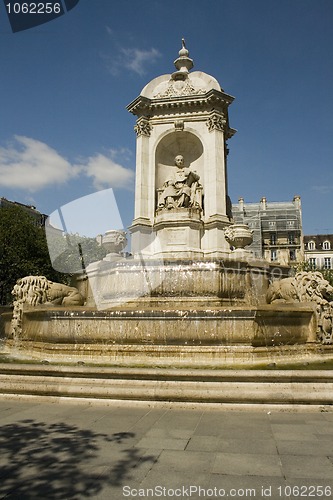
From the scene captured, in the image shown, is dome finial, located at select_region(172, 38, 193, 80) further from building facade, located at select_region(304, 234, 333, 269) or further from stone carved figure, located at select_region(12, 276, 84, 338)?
building facade, located at select_region(304, 234, 333, 269)

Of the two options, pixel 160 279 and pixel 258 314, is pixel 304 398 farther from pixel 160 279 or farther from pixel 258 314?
pixel 160 279

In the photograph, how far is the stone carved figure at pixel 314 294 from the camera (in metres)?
11.5

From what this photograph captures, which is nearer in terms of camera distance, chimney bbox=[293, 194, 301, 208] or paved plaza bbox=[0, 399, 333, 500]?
paved plaza bbox=[0, 399, 333, 500]

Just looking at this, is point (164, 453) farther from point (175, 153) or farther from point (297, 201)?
point (297, 201)

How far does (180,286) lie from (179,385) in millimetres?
7488

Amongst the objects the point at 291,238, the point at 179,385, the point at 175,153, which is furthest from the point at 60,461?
the point at 291,238

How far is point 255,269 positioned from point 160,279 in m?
3.82

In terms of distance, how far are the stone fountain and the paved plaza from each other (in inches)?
127

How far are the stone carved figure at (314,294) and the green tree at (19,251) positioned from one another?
28.0m

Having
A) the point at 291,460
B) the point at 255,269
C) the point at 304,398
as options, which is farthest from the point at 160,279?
the point at 291,460

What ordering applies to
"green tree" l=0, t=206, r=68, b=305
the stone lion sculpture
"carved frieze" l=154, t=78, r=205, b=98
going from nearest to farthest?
the stone lion sculpture → "carved frieze" l=154, t=78, r=205, b=98 → "green tree" l=0, t=206, r=68, b=305

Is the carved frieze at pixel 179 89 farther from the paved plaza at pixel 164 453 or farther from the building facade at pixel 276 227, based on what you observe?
the building facade at pixel 276 227

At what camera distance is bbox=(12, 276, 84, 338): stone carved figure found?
45.5ft

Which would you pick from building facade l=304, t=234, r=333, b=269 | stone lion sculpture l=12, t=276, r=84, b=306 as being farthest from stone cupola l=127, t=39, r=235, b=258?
building facade l=304, t=234, r=333, b=269
